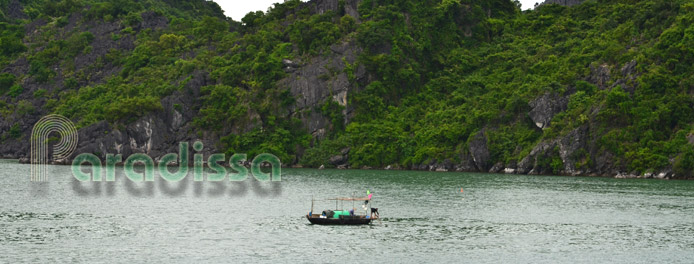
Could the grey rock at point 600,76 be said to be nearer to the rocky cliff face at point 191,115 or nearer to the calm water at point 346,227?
the calm water at point 346,227

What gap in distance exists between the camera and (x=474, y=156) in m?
122

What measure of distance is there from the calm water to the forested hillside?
1919 cm

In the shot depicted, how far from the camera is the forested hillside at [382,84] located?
112375 millimetres

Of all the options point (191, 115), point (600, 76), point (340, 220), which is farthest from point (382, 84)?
point (340, 220)

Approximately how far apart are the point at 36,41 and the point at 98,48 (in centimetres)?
1846

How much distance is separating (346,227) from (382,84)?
95102 mm

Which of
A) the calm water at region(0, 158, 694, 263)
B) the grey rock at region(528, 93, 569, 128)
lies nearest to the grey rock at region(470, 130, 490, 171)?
the grey rock at region(528, 93, 569, 128)

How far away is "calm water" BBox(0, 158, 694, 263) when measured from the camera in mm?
45906

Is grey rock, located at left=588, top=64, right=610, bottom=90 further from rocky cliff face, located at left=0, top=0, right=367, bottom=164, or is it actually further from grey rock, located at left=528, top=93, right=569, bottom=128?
rocky cliff face, located at left=0, top=0, right=367, bottom=164

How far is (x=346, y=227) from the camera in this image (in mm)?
57375

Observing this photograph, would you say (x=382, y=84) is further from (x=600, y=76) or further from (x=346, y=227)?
(x=346, y=227)

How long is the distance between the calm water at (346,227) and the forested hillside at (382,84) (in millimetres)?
19189

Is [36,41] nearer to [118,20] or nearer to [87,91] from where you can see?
[118,20]

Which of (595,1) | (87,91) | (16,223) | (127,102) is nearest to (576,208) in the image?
(16,223)
